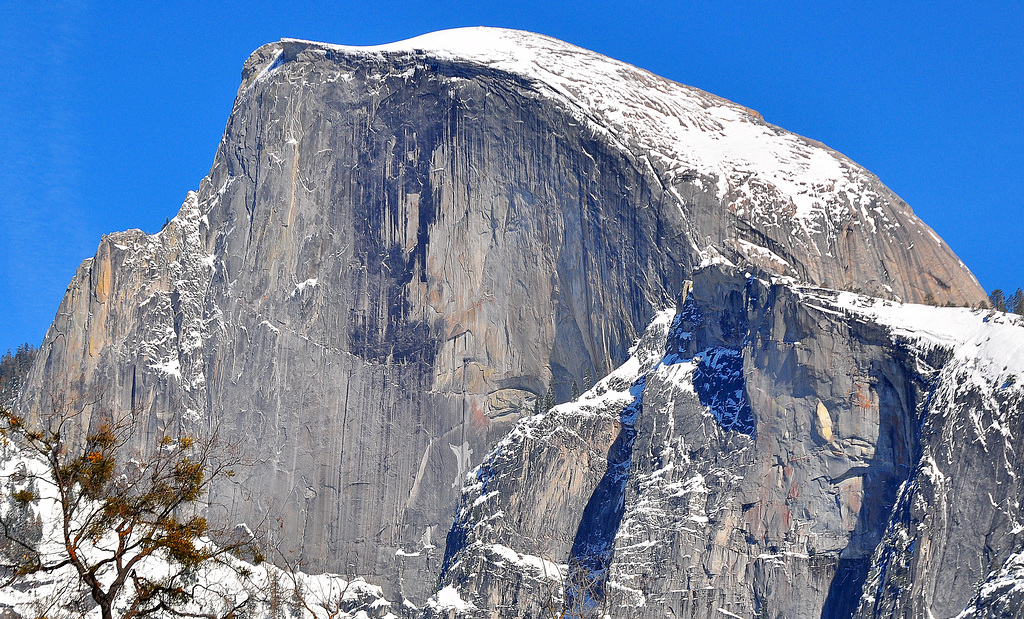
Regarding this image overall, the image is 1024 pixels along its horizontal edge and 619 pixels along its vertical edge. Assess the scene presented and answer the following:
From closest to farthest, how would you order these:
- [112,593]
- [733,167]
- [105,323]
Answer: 1. [112,593]
2. [733,167]
3. [105,323]

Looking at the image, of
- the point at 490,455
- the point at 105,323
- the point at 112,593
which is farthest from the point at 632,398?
the point at 112,593

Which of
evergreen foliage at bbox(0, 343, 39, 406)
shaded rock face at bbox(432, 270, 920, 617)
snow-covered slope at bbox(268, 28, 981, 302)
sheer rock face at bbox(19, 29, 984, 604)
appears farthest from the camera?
evergreen foliage at bbox(0, 343, 39, 406)

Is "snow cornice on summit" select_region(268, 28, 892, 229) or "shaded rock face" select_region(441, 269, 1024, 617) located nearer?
"shaded rock face" select_region(441, 269, 1024, 617)

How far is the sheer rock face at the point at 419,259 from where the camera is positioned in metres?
123

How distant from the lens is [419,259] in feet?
450

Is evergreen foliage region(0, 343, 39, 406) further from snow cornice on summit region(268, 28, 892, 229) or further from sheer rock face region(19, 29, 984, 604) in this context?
snow cornice on summit region(268, 28, 892, 229)

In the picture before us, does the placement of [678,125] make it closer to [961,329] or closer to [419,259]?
[419,259]

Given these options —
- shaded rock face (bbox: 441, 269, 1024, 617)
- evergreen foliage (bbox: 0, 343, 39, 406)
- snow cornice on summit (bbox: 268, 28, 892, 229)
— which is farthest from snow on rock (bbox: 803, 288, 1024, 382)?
evergreen foliage (bbox: 0, 343, 39, 406)

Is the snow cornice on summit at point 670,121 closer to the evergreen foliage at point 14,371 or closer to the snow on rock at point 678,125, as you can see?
the snow on rock at point 678,125

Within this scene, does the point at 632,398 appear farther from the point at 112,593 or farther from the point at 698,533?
the point at 112,593

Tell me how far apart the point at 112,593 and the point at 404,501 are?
347ft

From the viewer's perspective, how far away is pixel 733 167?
12475 centimetres

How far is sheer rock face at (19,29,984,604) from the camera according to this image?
403ft

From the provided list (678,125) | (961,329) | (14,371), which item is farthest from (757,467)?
(14,371)
